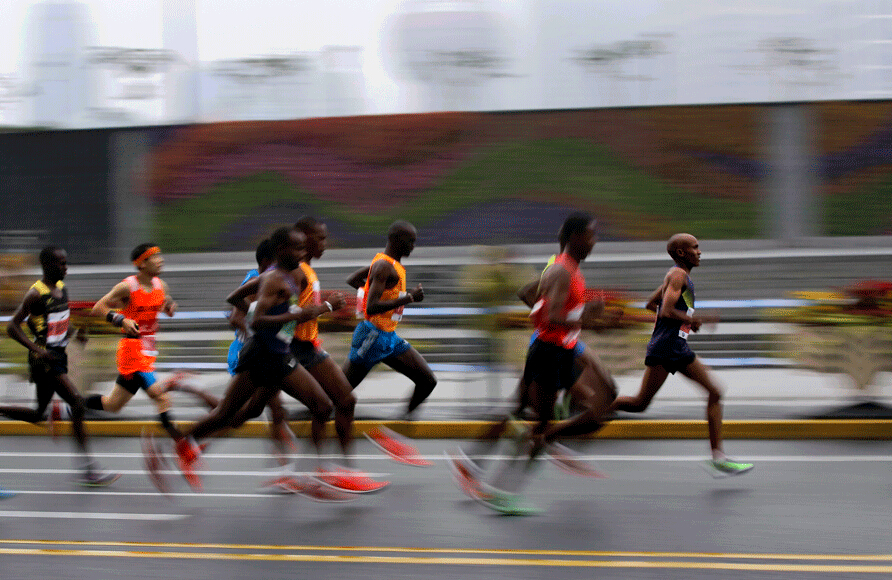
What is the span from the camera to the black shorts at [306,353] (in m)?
6.53

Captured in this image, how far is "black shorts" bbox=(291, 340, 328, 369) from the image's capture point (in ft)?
21.4

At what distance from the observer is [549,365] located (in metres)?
5.83

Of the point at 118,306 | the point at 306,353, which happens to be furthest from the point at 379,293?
the point at 118,306

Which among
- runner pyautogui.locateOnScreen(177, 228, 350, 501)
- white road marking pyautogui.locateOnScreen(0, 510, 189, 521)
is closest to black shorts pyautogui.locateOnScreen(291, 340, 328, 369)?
runner pyautogui.locateOnScreen(177, 228, 350, 501)

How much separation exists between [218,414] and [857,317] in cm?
583

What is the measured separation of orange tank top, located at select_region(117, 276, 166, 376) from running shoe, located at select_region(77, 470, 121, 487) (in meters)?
0.75

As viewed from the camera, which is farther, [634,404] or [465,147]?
[465,147]

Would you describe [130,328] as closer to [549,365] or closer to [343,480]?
[343,480]

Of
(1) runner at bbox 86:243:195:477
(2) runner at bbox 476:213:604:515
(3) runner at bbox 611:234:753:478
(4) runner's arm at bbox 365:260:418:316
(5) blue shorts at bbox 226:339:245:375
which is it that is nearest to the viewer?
(2) runner at bbox 476:213:604:515

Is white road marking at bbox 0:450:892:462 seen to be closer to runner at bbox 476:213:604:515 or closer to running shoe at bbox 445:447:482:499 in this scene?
running shoe at bbox 445:447:482:499

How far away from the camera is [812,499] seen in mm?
5988

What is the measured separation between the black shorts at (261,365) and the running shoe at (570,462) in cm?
199

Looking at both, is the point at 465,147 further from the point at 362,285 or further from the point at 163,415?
the point at 163,415

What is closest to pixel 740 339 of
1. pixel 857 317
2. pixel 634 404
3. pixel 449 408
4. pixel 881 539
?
pixel 857 317
